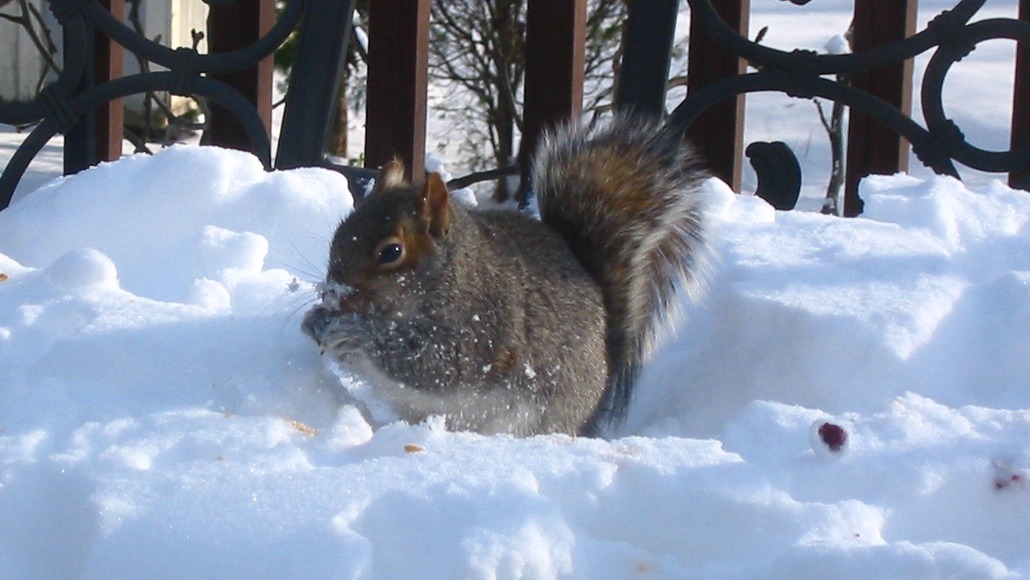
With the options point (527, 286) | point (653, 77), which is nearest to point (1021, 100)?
point (653, 77)

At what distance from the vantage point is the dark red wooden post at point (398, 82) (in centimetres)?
218

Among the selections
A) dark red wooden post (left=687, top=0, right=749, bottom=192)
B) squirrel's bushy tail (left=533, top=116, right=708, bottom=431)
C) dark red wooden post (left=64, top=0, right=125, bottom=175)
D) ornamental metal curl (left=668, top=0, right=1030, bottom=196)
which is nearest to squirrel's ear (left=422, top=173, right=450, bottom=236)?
squirrel's bushy tail (left=533, top=116, right=708, bottom=431)

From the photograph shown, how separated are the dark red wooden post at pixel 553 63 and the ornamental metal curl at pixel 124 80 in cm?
39

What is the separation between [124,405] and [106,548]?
0.87 ft

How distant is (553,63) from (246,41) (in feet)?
1.98

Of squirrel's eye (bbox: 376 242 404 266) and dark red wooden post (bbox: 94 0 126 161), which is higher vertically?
dark red wooden post (bbox: 94 0 126 161)

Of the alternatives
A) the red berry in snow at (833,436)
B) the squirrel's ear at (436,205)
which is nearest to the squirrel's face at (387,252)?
the squirrel's ear at (436,205)

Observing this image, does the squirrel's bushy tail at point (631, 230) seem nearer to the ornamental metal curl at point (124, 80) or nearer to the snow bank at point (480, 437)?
the snow bank at point (480, 437)

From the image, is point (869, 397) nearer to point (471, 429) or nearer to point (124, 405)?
point (471, 429)

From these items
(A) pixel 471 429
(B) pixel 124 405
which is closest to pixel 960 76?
(A) pixel 471 429

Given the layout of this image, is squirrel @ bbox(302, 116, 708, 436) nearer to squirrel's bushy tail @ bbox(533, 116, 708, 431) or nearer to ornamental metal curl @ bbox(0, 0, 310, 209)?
squirrel's bushy tail @ bbox(533, 116, 708, 431)

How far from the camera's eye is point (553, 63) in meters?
2.13

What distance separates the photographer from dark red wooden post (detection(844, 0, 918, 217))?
2045 millimetres

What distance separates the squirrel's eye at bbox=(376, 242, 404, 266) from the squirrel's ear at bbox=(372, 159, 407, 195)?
0.15 metres
